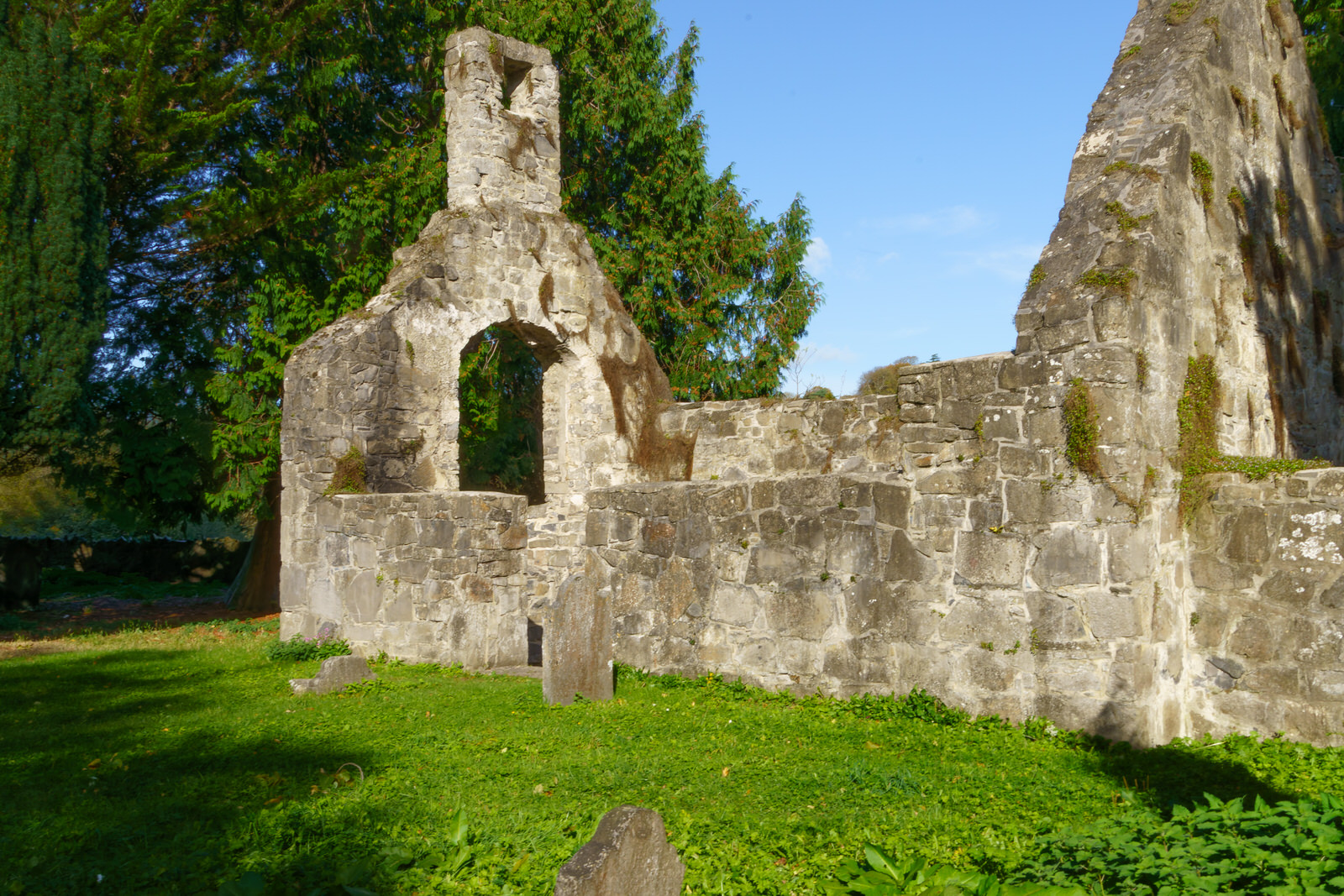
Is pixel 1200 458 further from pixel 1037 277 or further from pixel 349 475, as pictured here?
pixel 349 475

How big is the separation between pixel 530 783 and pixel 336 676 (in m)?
3.57

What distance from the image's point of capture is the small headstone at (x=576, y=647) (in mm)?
7941

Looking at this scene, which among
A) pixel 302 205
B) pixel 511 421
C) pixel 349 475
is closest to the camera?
pixel 349 475

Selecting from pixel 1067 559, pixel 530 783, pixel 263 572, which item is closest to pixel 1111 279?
pixel 1067 559

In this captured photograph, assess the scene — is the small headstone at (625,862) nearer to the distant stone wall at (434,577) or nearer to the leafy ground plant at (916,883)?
the leafy ground plant at (916,883)

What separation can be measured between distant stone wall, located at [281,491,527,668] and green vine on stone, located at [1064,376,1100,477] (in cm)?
561

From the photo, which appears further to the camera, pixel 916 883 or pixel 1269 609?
pixel 1269 609

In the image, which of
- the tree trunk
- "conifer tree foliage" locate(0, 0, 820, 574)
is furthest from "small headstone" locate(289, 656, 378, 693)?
the tree trunk

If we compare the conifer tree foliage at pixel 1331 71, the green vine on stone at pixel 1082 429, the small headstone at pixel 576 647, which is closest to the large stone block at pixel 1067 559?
the green vine on stone at pixel 1082 429

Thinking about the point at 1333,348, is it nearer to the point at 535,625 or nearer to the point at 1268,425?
the point at 1268,425

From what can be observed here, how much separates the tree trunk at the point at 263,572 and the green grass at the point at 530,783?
30.1 ft

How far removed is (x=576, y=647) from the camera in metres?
8.00

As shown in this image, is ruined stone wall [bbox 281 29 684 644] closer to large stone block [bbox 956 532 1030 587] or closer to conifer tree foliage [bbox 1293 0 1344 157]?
large stone block [bbox 956 532 1030 587]

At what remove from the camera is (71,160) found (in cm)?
1318
